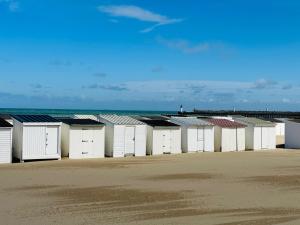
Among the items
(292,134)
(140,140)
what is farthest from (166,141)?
(292,134)

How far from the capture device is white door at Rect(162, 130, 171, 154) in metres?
31.4

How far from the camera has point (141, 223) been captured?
11.2 meters

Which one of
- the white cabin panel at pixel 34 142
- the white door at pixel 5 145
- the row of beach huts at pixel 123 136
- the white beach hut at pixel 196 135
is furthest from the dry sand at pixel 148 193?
the white beach hut at pixel 196 135

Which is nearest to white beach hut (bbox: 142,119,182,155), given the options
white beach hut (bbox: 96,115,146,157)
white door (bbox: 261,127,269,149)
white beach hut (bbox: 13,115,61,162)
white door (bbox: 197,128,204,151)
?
white beach hut (bbox: 96,115,146,157)

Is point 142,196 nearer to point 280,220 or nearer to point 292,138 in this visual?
point 280,220

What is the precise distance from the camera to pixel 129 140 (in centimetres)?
2970

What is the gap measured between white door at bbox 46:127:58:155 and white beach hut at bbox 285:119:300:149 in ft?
65.3

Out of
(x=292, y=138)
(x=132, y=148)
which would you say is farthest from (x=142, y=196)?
(x=292, y=138)

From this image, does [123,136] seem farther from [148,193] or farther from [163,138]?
[148,193]

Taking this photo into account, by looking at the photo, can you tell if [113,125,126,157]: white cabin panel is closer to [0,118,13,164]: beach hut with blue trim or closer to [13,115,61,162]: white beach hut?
[13,115,61,162]: white beach hut

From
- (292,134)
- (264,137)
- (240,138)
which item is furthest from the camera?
(292,134)

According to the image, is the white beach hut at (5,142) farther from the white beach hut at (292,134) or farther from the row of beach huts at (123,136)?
the white beach hut at (292,134)

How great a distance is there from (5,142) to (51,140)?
8.32 ft

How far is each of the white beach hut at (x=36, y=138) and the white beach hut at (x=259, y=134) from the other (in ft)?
53.1
